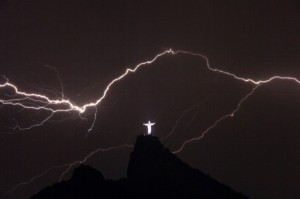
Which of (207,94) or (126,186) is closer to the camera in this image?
(126,186)

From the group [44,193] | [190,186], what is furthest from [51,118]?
[190,186]

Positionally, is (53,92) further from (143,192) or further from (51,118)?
(143,192)

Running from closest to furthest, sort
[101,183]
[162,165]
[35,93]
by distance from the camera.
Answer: [101,183] → [162,165] → [35,93]

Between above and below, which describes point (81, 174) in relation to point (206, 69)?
below

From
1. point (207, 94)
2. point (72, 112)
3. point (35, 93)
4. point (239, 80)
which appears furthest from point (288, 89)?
point (35, 93)

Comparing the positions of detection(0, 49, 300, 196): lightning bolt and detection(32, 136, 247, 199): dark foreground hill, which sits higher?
detection(0, 49, 300, 196): lightning bolt

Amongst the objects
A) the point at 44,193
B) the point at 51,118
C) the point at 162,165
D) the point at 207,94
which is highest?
the point at 207,94

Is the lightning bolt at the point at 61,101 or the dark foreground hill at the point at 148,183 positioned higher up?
the lightning bolt at the point at 61,101

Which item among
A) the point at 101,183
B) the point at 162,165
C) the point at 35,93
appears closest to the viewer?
the point at 101,183
